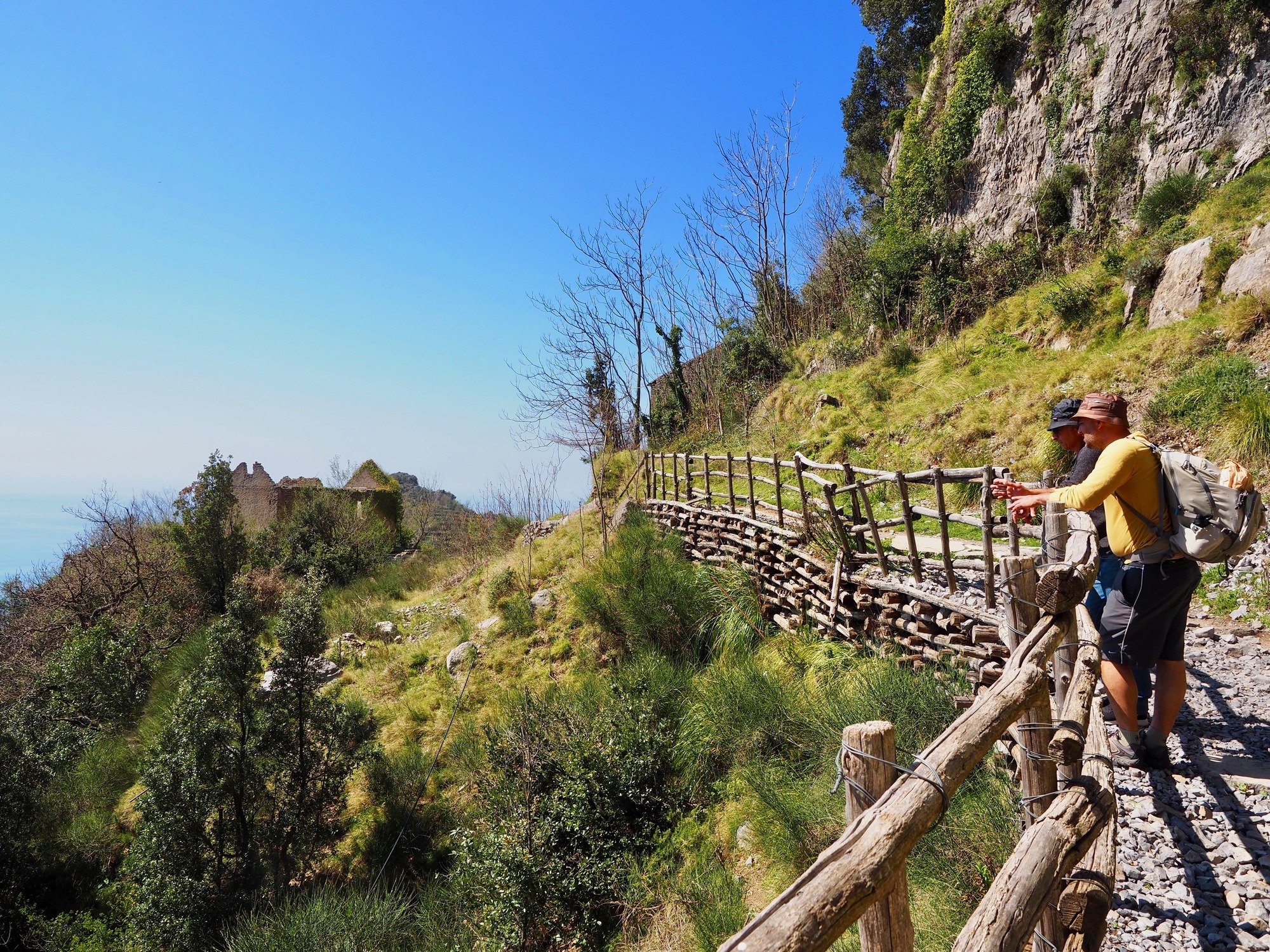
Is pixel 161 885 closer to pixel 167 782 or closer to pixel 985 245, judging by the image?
pixel 167 782

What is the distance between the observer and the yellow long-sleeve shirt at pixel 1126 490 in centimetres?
301

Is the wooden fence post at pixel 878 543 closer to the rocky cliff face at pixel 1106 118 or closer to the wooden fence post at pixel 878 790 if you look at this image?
the wooden fence post at pixel 878 790

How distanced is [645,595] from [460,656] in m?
4.91

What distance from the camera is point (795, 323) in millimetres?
23188

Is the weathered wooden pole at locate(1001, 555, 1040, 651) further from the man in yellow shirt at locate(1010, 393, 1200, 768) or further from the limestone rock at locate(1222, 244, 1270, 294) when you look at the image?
the limestone rock at locate(1222, 244, 1270, 294)

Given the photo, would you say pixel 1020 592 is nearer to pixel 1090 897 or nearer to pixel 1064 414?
pixel 1090 897

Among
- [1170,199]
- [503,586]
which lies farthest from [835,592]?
[1170,199]

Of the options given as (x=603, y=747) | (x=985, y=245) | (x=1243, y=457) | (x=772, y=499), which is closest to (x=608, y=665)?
(x=603, y=747)

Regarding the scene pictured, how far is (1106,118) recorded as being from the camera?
13.6m

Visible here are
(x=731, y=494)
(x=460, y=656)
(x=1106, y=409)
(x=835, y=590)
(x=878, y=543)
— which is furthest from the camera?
(x=460, y=656)

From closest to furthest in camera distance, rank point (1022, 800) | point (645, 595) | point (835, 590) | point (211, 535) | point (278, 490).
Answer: point (1022, 800), point (835, 590), point (645, 595), point (211, 535), point (278, 490)

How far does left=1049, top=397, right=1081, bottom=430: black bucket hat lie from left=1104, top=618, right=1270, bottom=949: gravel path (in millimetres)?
1795

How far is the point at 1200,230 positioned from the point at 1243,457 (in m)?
5.46

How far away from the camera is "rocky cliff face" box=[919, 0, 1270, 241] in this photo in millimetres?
11062
